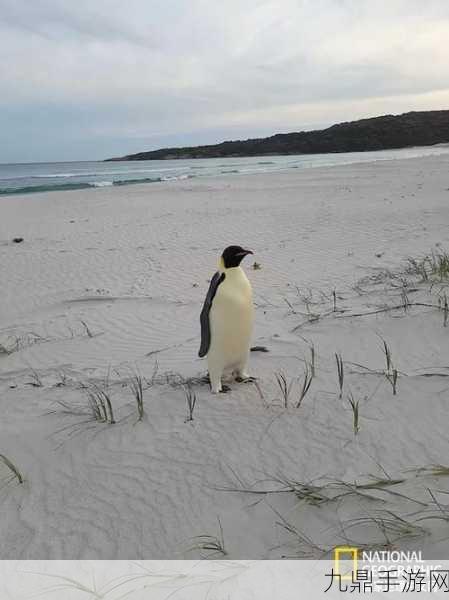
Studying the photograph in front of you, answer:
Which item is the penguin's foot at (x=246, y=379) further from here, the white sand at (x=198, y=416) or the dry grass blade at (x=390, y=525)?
the dry grass blade at (x=390, y=525)

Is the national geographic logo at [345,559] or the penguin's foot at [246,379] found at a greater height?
the penguin's foot at [246,379]

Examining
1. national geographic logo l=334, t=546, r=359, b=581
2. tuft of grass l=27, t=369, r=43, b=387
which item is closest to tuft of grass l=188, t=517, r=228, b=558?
national geographic logo l=334, t=546, r=359, b=581

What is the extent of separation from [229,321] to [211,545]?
1.47 meters

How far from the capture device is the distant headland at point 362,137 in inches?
2763

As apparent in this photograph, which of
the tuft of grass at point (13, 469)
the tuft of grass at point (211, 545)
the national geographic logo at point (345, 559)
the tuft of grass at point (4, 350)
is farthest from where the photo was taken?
the tuft of grass at point (4, 350)

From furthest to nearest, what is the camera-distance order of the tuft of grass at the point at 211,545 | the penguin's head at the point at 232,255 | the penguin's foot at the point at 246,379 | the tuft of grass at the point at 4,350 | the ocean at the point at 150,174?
the ocean at the point at 150,174
the tuft of grass at the point at 4,350
the penguin's foot at the point at 246,379
the penguin's head at the point at 232,255
the tuft of grass at the point at 211,545

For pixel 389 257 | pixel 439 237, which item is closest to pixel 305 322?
pixel 389 257

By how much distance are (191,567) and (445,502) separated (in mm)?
1000

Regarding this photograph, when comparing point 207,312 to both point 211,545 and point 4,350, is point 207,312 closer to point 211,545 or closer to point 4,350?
point 211,545

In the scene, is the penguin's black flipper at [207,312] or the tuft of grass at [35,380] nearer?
the penguin's black flipper at [207,312]

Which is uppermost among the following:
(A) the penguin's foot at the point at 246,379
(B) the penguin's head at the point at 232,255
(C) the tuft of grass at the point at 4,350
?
(B) the penguin's head at the point at 232,255

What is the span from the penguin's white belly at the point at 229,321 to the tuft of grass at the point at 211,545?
1299 mm

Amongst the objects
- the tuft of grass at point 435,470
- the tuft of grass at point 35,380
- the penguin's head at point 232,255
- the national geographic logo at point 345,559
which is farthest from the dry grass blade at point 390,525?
the tuft of grass at point 35,380

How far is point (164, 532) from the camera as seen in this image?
2021 millimetres
